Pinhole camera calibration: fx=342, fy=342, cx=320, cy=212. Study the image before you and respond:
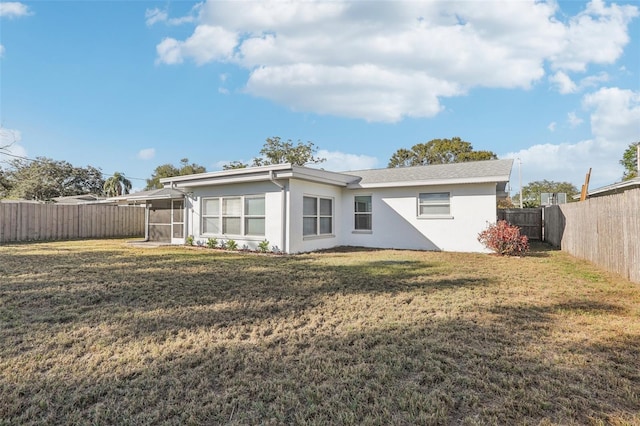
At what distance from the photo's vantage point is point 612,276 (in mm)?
7180

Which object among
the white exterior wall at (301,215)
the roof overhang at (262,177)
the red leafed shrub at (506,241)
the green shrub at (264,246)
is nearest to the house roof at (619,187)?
the red leafed shrub at (506,241)

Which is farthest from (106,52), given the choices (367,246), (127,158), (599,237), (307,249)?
(127,158)

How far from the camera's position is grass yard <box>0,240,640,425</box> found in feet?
7.99

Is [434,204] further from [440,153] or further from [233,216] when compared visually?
[440,153]

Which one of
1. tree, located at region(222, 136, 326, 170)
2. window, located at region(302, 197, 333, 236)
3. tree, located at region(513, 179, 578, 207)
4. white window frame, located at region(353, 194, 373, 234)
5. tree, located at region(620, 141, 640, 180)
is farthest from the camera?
tree, located at region(513, 179, 578, 207)

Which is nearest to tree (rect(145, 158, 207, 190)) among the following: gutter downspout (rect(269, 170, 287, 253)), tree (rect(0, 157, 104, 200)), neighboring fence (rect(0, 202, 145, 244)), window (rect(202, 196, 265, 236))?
tree (rect(0, 157, 104, 200))

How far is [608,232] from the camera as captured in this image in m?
7.78

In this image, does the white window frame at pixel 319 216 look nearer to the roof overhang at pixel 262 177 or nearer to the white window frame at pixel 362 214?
the roof overhang at pixel 262 177

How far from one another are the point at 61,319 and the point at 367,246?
10.3 meters

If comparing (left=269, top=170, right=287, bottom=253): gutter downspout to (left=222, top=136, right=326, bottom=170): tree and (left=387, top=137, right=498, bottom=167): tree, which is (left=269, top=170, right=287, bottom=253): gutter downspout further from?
(left=387, top=137, right=498, bottom=167): tree

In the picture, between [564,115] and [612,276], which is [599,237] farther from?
[564,115]

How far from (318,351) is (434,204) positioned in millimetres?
9957

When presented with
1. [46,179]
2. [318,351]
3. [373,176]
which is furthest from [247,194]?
[46,179]

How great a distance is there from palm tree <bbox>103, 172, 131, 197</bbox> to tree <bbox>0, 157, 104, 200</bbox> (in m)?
5.02
